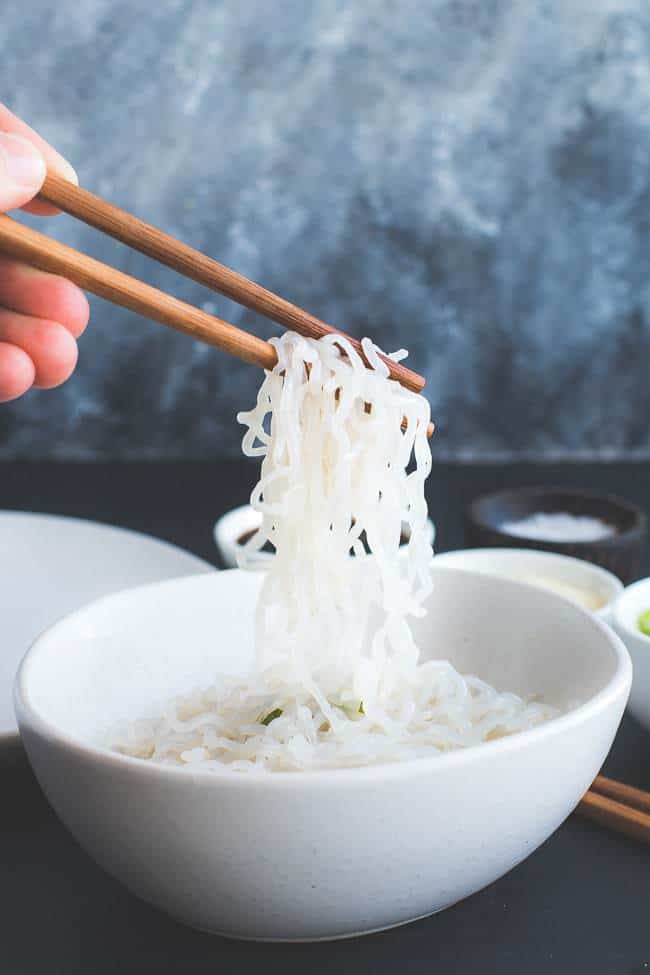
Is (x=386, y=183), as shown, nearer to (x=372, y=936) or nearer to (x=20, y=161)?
(x=20, y=161)

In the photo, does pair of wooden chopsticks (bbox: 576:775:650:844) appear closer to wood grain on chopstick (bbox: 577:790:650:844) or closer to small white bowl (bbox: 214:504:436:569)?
wood grain on chopstick (bbox: 577:790:650:844)

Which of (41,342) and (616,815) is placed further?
(41,342)

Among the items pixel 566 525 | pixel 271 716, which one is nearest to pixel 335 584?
pixel 271 716

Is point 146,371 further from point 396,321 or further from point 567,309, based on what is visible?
point 567,309

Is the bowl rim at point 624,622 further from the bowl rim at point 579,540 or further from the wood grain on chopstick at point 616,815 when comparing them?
the bowl rim at point 579,540

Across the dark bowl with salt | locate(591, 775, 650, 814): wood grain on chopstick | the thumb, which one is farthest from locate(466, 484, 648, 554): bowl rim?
the thumb

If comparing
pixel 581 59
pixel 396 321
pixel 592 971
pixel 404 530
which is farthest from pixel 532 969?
pixel 581 59
